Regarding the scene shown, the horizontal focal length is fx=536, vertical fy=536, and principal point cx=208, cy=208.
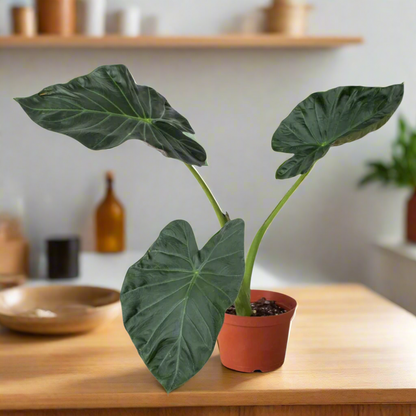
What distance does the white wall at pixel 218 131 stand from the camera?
255cm

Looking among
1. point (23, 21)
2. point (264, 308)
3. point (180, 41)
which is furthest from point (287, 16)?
point (264, 308)

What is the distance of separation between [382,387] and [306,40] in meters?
1.90

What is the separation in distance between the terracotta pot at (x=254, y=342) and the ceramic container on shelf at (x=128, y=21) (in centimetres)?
184

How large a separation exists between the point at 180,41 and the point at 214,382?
A: 72.5 inches

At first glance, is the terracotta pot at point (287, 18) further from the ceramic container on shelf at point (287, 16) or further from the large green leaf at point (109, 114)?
the large green leaf at point (109, 114)

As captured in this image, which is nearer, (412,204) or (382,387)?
(382,387)

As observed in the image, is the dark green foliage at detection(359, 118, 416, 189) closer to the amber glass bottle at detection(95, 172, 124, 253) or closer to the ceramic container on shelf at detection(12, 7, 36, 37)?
the amber glass bottle at detection(95, 172, 124, 253)

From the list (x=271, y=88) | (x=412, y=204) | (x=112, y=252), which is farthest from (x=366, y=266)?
(x=112, y=252)

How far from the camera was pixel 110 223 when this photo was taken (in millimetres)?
2529

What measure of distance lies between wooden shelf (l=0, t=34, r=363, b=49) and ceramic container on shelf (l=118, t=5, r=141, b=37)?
0.05 meters

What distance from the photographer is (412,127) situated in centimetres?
262

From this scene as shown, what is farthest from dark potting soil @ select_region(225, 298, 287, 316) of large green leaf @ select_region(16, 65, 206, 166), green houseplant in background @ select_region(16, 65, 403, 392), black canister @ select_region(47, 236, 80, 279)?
black canister @ select_region(47, 236, 80, 279)

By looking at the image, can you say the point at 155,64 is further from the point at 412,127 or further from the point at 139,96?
the point at 139,96

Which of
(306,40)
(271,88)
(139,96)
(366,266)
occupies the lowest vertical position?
(366,266)
